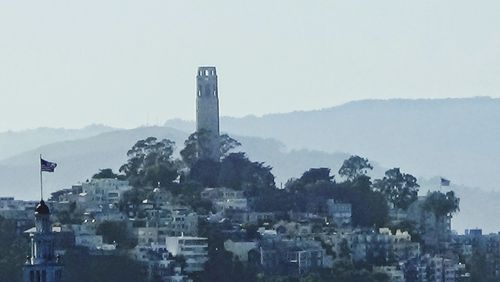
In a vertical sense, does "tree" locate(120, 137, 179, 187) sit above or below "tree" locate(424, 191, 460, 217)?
above

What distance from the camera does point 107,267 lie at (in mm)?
126812

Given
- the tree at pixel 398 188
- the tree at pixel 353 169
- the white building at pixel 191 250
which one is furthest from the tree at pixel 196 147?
the white building at pixel 191 250

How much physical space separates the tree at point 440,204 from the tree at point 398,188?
145cm

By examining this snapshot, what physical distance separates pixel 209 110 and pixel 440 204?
13.1 metres

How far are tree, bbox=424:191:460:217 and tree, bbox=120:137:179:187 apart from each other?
13.7m

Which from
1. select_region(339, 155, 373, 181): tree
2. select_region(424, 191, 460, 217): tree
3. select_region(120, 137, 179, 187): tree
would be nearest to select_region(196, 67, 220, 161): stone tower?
select_region(120, 137, 179, 187): tree

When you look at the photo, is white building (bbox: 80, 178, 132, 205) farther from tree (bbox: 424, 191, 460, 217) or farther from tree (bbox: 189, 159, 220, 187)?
tree (bbox: 424, 191, 460, 217)

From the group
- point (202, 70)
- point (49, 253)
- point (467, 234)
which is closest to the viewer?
point (49, 253)

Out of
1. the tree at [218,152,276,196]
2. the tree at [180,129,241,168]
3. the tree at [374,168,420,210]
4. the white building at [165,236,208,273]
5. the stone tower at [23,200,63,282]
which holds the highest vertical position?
the tree at [180,129,241,168]

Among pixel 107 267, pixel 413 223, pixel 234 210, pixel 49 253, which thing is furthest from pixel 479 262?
pixel 49 253

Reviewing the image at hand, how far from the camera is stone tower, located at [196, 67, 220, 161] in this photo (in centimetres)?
15525

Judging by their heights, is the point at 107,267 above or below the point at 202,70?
below

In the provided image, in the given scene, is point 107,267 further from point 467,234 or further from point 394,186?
point 467,234

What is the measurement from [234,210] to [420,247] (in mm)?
9884
